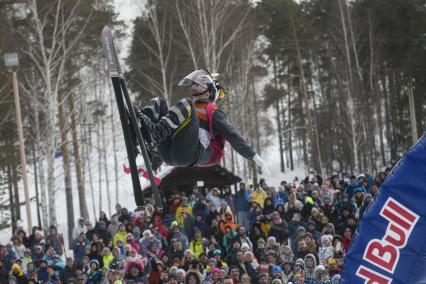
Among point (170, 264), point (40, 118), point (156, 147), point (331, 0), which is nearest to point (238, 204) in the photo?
point (170, 264)

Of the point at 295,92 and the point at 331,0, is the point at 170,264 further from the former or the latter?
the point at 295,92

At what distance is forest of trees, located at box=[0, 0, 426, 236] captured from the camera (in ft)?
77.2

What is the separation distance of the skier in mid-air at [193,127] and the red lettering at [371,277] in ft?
8.74

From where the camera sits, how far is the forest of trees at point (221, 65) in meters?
23.5

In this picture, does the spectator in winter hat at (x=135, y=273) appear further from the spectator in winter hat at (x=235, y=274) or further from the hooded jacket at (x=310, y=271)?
the hooded jacket at (x=310, y=271)

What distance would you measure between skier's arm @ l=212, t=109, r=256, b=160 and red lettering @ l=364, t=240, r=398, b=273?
2988 mm

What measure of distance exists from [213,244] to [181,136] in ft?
21.5

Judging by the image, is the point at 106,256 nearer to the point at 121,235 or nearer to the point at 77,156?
the point at 121,235

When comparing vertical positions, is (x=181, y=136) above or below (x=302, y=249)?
above

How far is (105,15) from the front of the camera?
81.8 feet

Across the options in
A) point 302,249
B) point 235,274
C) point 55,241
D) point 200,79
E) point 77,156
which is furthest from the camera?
point 77,156

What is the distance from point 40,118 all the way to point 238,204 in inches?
489

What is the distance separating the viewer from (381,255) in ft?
11.3

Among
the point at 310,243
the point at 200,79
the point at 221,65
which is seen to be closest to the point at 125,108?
the point at 200,79
